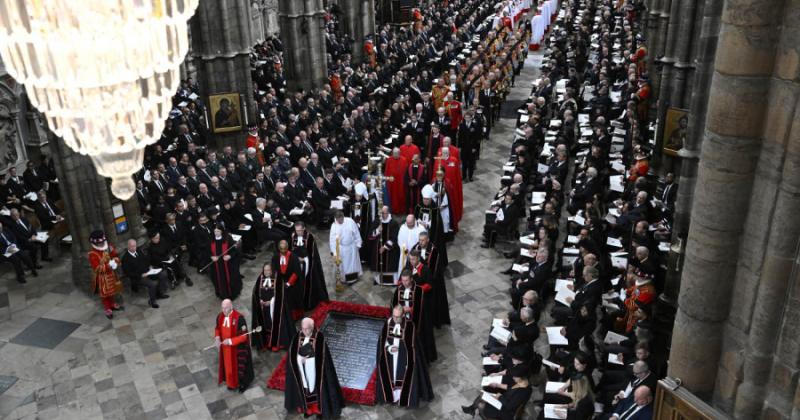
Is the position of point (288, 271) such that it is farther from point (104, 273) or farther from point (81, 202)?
point (81, 202)

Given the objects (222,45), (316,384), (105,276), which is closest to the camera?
(316,384)

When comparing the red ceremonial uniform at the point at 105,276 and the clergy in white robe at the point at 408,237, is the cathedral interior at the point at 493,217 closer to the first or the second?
the red ceremonial uniform at the point at 105,276

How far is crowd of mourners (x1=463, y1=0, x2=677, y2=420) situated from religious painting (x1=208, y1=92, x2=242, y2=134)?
7.96 metres

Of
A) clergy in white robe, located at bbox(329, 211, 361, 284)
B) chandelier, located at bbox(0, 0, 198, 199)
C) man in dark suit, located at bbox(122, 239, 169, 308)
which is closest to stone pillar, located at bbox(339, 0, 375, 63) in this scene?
clergy in white robe, located at bbox(329, 211, 361, 284)

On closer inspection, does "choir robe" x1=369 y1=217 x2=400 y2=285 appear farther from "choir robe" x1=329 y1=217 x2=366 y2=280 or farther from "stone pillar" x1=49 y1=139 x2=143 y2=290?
"stone pillar" x1=49 y1=139 x2=143 y2=290

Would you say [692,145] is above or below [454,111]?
above

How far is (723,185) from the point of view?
588 centimetres

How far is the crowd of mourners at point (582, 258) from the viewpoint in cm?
1044

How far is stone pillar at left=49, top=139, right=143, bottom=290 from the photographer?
1405cm

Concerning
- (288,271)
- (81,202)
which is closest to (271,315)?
(288,271)

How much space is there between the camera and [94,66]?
5375mm

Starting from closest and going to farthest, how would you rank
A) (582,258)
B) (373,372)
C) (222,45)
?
1. (373,372)
2. (582,258)
3. (222,45)

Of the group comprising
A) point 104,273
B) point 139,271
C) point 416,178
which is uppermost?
point 416,178

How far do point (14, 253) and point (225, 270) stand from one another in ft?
15.3
